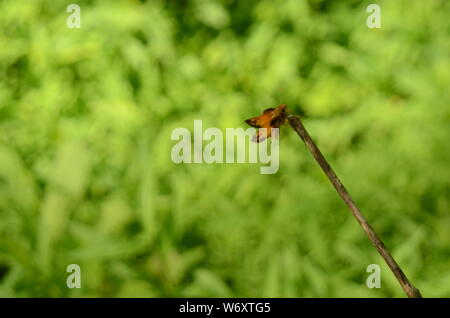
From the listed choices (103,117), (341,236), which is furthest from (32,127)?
(341,236)

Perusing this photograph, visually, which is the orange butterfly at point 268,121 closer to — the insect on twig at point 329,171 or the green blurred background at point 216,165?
the insect on twig at point 329,171

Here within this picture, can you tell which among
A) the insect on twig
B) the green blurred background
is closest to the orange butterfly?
the insect on twig

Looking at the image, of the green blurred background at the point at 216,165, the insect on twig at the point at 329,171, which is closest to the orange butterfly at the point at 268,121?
the insect on twig at the point at 329,171

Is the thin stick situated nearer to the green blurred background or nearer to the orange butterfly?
the orange butterfly

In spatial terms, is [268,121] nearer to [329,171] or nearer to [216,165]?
[329,171]

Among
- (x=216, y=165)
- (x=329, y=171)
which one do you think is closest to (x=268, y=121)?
(x=329, y=171)

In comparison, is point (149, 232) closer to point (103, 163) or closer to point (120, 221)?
point (120, 221)
